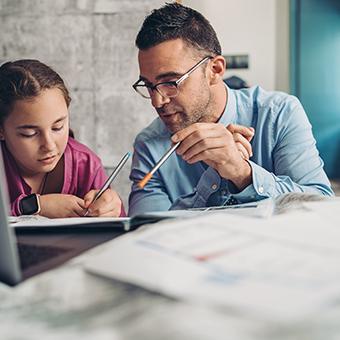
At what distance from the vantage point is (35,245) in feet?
2.28

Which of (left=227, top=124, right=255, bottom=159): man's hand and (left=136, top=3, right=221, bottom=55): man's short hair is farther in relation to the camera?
(left=136, top=3, right=221, bottom=55): man's short hair

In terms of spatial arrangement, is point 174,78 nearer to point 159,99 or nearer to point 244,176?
point 159,99

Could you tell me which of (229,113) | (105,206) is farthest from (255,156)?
(105,206)

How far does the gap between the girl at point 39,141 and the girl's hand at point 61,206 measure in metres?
0.13

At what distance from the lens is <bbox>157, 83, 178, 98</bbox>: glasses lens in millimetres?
1461

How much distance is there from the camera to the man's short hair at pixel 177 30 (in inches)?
59.5

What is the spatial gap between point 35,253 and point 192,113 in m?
0.92

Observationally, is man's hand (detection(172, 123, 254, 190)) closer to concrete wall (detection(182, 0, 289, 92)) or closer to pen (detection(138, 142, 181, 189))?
pen (detection(138, 142, 181, 189))

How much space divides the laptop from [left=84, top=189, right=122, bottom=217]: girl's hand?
325mm

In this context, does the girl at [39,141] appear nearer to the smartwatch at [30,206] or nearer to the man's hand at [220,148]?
the smartwatch at [30,206]

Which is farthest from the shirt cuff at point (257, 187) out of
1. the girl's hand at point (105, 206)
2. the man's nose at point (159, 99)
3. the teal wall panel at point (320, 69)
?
the teal wall panel at point (320, 69)

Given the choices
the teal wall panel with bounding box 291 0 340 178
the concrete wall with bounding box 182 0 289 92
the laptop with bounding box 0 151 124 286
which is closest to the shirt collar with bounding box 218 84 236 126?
the laptop with bounding box 0 151 124 286

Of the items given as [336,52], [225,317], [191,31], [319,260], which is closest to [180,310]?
[225,317]

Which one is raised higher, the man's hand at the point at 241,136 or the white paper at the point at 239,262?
the white paper at the point at 239,262
